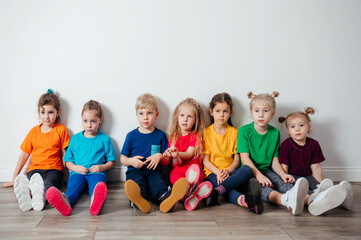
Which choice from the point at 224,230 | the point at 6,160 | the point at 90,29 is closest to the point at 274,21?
the point at 90,29

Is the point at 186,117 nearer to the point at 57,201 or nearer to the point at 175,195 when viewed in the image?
the point at 175,195

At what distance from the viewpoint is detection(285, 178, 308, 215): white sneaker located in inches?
58.6

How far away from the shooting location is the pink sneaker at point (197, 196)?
1603 mm

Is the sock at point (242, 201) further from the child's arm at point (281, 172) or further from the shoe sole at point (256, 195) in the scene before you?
the child's arm at point (281, 172)

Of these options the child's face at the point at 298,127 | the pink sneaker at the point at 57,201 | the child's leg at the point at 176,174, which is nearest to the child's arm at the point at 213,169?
the child's leg at the point at 176,174

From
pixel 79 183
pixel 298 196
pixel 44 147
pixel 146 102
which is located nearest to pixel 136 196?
pixel 79 183

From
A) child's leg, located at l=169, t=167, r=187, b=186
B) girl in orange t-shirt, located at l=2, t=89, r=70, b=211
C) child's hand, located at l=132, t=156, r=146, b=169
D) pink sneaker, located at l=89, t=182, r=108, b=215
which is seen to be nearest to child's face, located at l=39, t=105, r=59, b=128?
girl in orange t-shirt, located at l=2, t=89, r=70, b=211

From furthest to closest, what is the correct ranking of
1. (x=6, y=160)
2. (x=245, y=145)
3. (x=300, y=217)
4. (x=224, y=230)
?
(x=6, y=160) < (x=245, y=145) < (x=300, y=217) < (x=224, y=230)

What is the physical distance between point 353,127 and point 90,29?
91.0 inches

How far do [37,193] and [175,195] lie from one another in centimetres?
80

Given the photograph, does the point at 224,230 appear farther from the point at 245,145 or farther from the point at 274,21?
the point at 274,21

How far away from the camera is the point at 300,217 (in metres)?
1.53

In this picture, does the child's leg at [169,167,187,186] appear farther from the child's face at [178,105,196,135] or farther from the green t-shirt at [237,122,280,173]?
the green t-shirt at [237,122,280,173]

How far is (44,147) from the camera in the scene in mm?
2080
